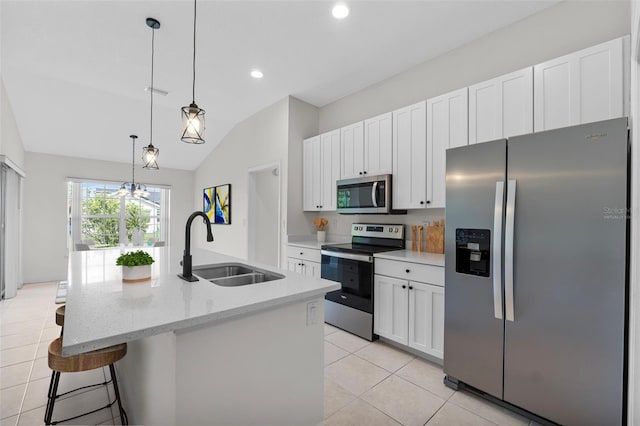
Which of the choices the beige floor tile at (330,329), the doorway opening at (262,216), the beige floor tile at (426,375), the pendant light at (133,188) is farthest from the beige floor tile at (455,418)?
the pendant light at (133,188)

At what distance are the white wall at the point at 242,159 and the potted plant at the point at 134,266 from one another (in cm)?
264

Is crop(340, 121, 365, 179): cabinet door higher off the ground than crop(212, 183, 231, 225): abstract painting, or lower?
higher

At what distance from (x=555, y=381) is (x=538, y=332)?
0.88 feet

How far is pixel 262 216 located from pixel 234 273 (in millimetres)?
3016

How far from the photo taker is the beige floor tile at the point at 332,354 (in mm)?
2572

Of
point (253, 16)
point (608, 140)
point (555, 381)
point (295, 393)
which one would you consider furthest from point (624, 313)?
point (253, 16)

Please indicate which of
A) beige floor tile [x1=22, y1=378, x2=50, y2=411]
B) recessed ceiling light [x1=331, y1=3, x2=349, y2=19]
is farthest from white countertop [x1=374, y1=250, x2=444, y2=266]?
beige floor tile [x1=22, y1=378, x2=50, y2=411]

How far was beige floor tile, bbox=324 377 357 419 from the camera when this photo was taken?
6.34 feet

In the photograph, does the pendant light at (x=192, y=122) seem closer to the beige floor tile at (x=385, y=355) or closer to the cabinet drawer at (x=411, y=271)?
the cabinet drawer at (x=411, y=271)

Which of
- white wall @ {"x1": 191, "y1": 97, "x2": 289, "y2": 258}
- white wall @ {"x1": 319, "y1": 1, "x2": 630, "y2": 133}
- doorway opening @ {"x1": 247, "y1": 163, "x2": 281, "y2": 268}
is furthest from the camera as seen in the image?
doorway opening @ {"x1": 247, "y1": 163, "x2": 281, "y2": 268}

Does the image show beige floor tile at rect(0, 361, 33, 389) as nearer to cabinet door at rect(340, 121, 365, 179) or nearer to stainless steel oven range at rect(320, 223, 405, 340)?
stainless steel oven range at rect(320, 223, 405, 340)

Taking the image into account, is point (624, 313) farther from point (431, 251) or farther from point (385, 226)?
point (385, 226)

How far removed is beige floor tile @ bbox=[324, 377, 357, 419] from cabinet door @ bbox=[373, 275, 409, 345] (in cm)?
77

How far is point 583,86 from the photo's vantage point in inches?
77.2
